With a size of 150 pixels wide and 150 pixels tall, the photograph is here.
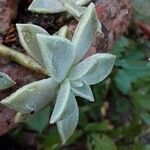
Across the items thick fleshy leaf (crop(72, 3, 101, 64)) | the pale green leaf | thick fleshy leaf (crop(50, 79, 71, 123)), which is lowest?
thick fleshy leaf (crop(50, 79, 71, 123))

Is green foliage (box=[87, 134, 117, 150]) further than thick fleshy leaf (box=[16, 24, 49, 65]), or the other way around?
green foliage (box=[87, 134, 117, 150])

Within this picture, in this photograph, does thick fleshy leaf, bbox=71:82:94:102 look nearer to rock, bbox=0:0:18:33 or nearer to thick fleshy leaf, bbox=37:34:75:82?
thick fleshy leaf, bbox=37:34:75:82

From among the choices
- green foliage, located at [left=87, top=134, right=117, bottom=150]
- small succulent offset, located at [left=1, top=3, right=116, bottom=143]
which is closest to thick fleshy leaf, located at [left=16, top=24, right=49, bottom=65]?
small succulent offset, located at [left=1, top=3, right=116, bottom=143]

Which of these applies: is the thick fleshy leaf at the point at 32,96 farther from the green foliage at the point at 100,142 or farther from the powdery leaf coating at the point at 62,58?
the green foliage at the point at 100,142

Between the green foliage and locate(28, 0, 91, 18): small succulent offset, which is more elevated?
locate(28, 0, 91, 18): small succulent offset

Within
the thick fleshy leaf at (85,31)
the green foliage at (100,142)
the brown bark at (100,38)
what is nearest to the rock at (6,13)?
the brown bark at (100,38)

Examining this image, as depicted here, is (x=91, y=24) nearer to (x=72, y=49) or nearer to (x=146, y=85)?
(x=72, y=49)

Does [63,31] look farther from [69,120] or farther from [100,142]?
[100,142]
